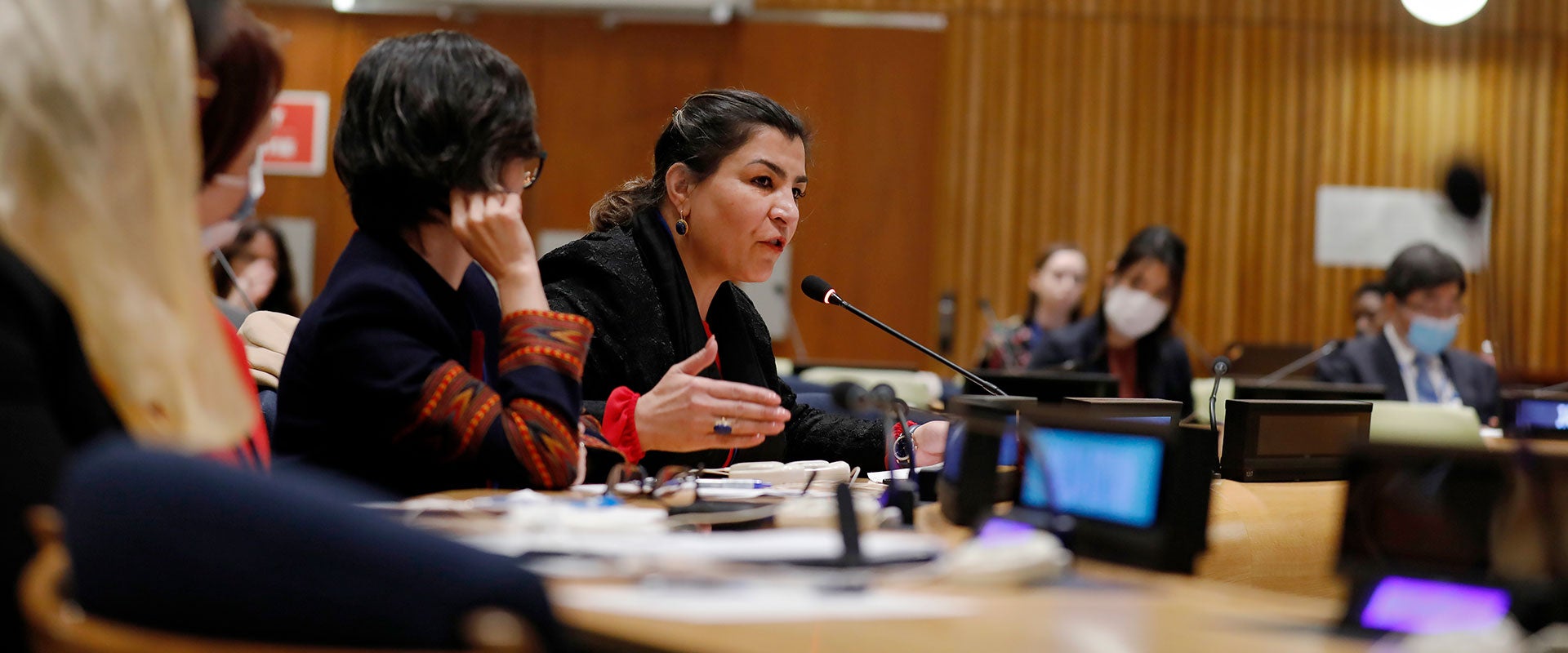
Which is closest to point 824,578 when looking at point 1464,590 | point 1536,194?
point 1464,590

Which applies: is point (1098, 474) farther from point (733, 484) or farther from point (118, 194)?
point (118, 194)

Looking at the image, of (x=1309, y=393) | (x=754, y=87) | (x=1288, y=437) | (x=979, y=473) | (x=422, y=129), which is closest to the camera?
(x=979, y=473)

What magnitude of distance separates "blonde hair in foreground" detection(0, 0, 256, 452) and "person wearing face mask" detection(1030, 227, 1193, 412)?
13.7ft

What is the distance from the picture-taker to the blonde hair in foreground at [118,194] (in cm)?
90

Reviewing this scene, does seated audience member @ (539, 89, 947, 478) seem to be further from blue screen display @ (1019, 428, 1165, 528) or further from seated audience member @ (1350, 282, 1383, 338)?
seated audience member @ (1350, 282, 1383, 338)

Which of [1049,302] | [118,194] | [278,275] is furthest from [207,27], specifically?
[1049,302]

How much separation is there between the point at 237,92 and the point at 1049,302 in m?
5.83

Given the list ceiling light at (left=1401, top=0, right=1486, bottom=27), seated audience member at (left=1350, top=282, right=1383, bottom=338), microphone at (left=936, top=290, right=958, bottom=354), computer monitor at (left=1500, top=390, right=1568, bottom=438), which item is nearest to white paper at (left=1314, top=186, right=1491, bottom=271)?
seated audience member at (left=1350, top=282, right=1383, bottom=338)

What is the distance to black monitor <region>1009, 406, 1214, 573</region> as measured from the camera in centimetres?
118

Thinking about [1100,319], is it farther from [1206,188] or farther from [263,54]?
[263,54]

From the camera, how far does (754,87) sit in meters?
7.82

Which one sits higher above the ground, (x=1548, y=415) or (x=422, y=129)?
(x=422, y=129)

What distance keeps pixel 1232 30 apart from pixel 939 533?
7469 mm

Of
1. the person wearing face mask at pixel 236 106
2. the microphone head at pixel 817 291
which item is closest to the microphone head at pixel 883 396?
the person wearing face mask at pixel 236 106
